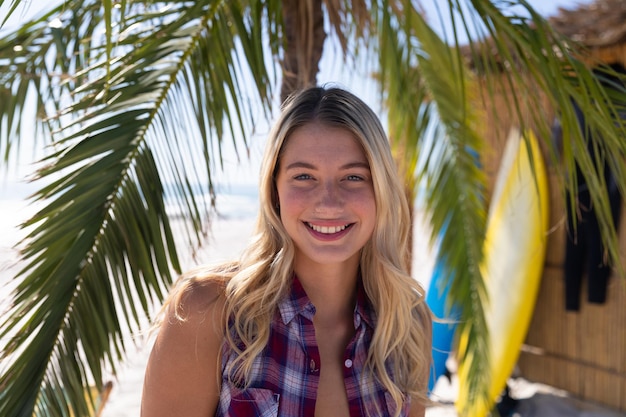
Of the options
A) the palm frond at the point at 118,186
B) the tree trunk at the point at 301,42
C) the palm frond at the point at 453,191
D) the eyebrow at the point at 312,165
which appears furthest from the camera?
the palm frond at the point at 453,191

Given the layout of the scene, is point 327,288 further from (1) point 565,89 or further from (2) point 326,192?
(1) point 565,89

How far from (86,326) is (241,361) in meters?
0.54

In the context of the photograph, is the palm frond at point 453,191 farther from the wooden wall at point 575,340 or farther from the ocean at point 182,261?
the wooden wall at point 575,340

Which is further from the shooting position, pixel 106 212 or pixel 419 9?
pixel 419 9

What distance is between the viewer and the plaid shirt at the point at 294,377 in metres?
1.50

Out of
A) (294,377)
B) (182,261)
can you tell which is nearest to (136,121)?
(294,377)

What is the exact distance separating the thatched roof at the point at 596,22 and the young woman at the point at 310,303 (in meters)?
3.23

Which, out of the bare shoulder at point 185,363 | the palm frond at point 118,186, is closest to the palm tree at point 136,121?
→ the palm frond at point 118,186

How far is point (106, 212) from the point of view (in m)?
1.89

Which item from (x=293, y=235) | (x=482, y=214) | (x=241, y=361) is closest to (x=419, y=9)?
(x=482, y=214)

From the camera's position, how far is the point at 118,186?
6.31ft

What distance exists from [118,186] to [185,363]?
2.26 feet

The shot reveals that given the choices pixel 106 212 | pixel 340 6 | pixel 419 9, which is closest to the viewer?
pixel 106 212

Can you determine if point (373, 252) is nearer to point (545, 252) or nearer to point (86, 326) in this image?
point (86, 326)
